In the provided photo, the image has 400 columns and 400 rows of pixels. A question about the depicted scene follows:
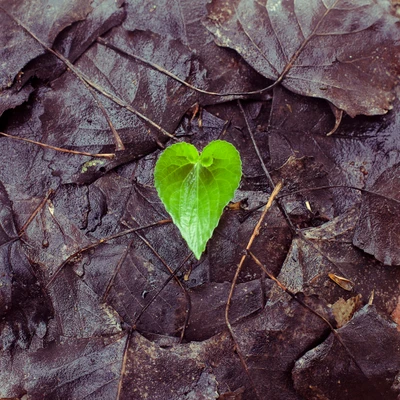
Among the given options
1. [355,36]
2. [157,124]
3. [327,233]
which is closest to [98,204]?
[157,124]

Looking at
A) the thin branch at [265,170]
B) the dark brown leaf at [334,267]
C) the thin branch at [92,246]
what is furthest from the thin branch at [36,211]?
the dark brown leaf at [334,267]

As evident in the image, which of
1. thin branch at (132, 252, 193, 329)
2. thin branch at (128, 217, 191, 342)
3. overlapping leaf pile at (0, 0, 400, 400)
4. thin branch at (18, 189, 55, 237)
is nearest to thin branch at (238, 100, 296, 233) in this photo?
overlapping leaf pile at (0, 0, 400, 400)

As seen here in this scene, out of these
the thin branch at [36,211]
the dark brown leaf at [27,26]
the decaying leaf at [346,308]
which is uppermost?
the dark brown leaf at [27,26]

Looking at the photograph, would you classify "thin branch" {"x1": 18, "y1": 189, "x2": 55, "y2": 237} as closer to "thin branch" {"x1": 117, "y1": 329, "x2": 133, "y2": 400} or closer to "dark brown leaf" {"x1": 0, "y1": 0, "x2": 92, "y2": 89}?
"dark brown leaf" {"x1": 0, "y1": 0, "x2": 92, "y2": 89}

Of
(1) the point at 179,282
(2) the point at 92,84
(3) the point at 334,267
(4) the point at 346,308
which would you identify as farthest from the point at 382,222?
(2) the point at 92,84

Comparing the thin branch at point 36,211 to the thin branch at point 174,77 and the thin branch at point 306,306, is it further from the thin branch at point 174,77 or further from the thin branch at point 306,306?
the thin branch at point 306,306

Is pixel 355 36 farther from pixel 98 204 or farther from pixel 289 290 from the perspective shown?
pixel 98 204

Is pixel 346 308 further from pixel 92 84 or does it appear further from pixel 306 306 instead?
pixel 92 84
